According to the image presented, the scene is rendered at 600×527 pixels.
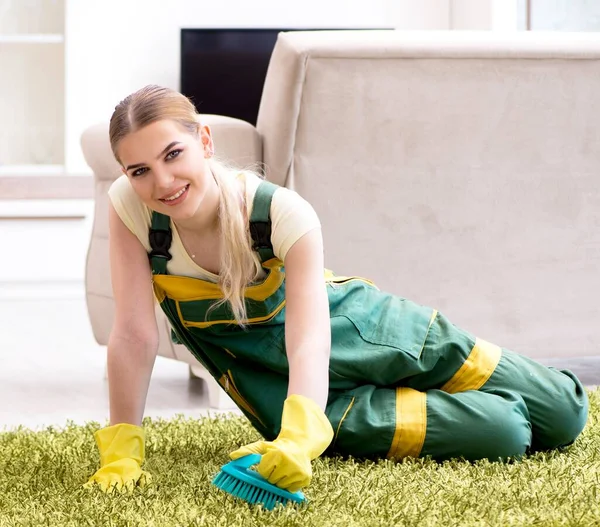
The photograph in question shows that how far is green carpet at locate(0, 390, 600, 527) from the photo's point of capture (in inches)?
36.4

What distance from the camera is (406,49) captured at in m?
1.64

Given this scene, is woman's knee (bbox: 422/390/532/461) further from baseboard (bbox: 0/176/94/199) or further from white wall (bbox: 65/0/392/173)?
white wall (bbox: 65/0/392/173)

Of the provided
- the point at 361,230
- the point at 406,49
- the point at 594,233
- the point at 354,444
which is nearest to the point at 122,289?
the point at 354,444

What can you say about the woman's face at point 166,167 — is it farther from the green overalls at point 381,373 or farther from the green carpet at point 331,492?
the green carpet at point 331,492

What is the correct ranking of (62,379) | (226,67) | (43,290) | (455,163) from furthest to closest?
(226,67), (43,290), (62,379), (455,163)

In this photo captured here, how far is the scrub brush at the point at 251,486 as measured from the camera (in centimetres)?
95

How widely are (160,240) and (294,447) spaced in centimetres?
38

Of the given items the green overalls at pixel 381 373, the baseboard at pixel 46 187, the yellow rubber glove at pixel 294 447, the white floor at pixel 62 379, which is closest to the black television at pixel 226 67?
the baseboard at pixel 46 187

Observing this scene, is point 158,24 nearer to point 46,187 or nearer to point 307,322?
point 46,187

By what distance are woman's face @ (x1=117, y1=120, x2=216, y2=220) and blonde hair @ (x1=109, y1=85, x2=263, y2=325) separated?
Answer: 12mm

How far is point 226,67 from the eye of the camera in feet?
14.7

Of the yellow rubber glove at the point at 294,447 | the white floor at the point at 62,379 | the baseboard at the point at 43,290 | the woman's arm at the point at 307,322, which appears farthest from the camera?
the baseboard at the point at 43,290

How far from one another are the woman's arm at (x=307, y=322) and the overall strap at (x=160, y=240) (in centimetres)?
17

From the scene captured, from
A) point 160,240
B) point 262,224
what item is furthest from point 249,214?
point 160,240
